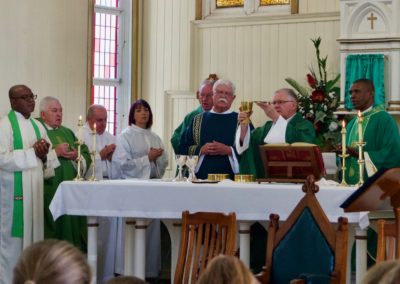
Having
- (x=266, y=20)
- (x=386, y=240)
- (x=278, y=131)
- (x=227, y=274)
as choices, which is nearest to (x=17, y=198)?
(x=278, y=131)

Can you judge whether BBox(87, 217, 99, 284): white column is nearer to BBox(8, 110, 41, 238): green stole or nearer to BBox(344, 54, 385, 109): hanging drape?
BBox(8, 110, 41, 238): green stole

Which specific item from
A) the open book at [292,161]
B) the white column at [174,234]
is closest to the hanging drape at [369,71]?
the open book at [292,161]

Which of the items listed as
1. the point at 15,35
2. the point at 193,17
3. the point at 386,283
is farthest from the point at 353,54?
the point at 386,283

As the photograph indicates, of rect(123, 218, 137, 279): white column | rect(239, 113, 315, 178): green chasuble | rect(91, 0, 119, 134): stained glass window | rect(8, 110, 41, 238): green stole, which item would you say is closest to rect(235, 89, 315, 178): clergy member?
rect(239, 113, 315, 178): green chasuble

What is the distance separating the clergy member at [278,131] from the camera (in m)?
7.46

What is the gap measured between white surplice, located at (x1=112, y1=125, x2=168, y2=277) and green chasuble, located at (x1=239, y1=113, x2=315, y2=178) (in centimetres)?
124

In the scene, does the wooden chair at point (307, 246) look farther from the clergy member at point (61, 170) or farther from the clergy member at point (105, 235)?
the clergy member at point (105, 235)

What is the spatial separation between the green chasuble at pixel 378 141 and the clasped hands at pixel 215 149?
3.61ft

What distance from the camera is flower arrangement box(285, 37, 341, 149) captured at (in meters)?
9.79

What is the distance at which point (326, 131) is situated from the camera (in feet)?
32.6

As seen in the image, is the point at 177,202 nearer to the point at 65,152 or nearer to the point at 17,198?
the point at 65,152

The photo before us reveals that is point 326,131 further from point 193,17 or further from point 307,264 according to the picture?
point 307,264

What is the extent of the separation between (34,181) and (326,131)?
3805 mm

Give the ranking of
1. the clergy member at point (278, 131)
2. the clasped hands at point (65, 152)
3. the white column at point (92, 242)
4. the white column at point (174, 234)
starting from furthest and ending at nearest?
the clasped hands at point (65, 152) → the clergy member at point (278, 131) → the white column at point (174, 234) → the white column at point (92, 242)
